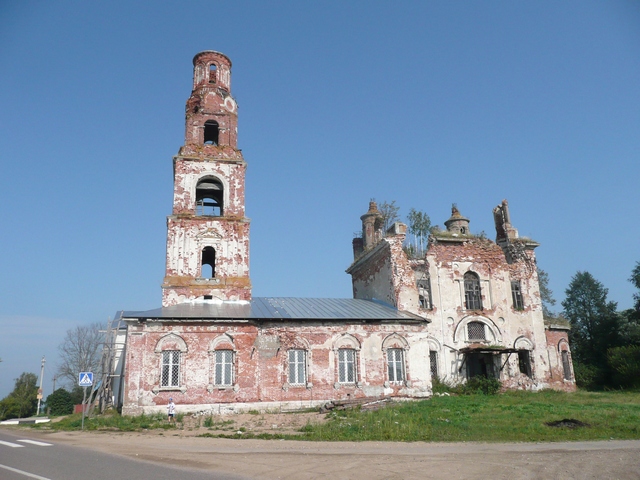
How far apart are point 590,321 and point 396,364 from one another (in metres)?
31.0

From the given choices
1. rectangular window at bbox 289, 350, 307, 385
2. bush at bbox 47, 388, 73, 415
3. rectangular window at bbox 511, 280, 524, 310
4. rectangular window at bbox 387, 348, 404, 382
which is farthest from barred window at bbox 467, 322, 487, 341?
bush at bbox 47, 388, 73, 415

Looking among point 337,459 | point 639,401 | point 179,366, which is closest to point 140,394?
point 179,366

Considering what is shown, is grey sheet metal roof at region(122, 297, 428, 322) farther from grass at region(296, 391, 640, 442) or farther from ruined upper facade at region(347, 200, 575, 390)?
grass at region(296, 391, 640, 442)

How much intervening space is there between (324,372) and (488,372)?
405 inches

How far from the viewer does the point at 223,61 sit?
2895cm

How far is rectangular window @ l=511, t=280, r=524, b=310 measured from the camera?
96.2 feet

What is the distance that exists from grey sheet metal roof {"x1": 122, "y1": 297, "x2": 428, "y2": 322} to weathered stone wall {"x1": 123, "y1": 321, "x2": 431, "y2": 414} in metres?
0.39

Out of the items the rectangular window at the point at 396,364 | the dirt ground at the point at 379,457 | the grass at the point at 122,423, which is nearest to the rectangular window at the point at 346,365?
the rectangular window at the point at 396,364

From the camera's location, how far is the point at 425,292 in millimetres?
28062

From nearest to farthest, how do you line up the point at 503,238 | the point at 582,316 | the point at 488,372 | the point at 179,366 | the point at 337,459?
the point at 337,459
the point at 179,366
the point at 488,372
the point at 503,238
the point at 582,316

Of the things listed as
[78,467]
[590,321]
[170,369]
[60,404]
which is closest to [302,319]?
[170,369]

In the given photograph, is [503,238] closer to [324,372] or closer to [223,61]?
[324,372]

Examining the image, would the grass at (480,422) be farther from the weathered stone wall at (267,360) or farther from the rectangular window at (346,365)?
the rectangular window at (346,365)

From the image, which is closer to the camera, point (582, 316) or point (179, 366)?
point (179, 366)
